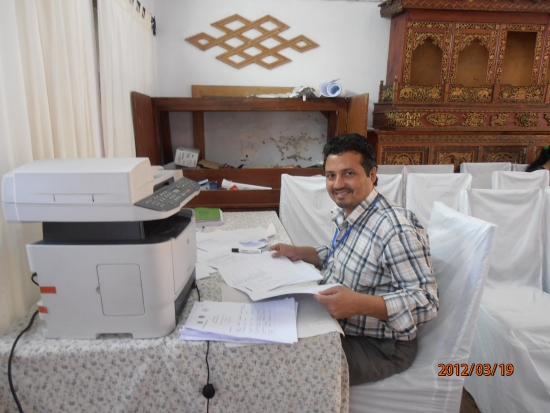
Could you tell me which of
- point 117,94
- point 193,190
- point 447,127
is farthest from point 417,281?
point 447,127

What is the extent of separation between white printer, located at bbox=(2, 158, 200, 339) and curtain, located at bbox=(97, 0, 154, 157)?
1.00 m

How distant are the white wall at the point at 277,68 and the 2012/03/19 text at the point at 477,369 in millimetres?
2105

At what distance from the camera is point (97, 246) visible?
2.46 feet

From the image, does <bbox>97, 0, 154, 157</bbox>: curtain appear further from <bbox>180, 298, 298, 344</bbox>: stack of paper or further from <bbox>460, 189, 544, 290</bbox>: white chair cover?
<bbox>460, 189, 544, 290</bbox>: white chair cover

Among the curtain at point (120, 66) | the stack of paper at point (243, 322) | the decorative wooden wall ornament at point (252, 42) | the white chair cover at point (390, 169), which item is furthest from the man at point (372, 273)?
the decorative wooden wall ornament at point (252, 42)

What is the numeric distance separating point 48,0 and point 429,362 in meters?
1.68

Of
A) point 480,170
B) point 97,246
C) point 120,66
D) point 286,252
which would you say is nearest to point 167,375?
point 97,246

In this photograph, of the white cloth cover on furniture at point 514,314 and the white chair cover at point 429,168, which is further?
the white chair cover at point 429,168

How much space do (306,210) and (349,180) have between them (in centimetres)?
112

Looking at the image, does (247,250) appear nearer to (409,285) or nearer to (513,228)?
(409,285)

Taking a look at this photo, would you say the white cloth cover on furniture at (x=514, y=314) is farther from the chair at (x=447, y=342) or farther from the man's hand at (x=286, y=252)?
the man's hand at (x=286, y=252)

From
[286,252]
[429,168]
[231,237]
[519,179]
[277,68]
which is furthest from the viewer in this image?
[277,68]

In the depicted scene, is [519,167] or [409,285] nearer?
[409,285]

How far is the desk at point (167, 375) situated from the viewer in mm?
760
